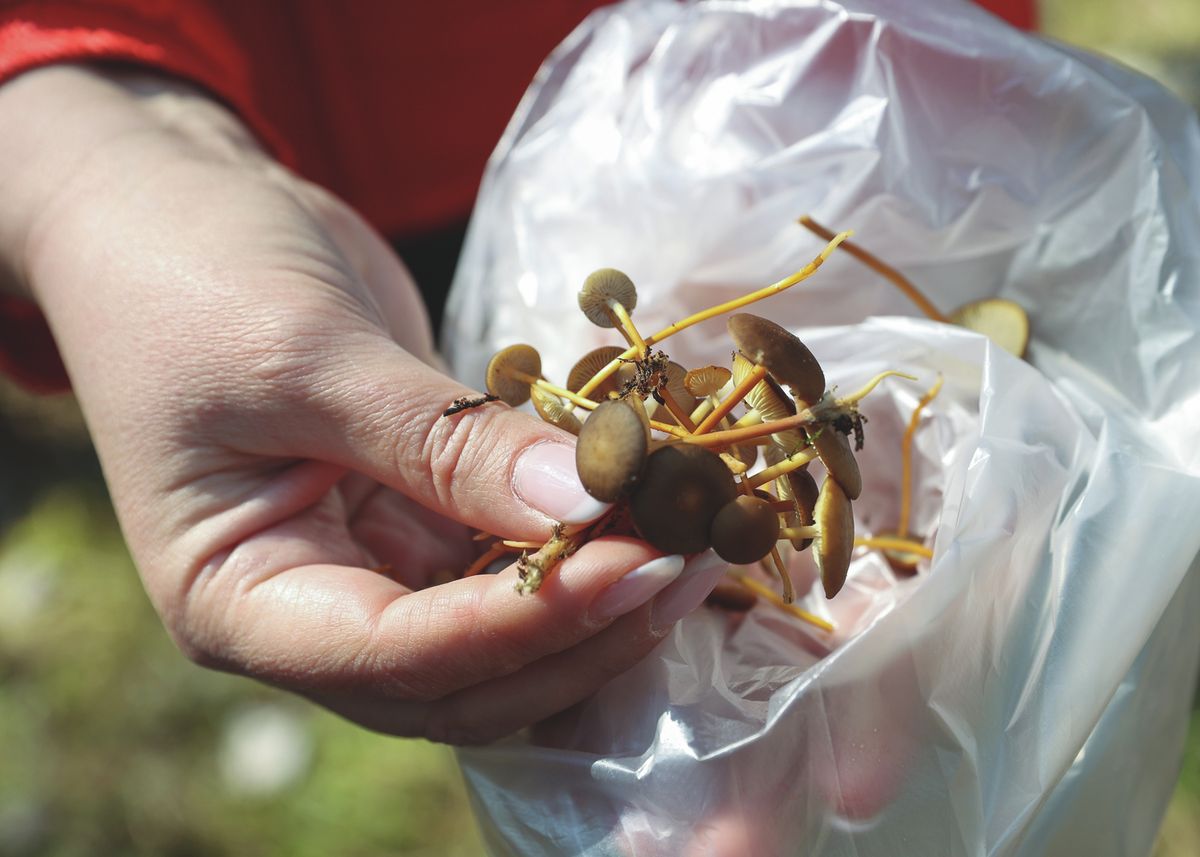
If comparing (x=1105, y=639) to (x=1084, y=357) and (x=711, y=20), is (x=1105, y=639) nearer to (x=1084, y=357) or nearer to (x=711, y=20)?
(x=1084, y=357)

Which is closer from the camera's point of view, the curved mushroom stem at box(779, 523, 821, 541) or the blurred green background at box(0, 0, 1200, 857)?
the curved mushroom stem at box(779, 523, 821, 541)

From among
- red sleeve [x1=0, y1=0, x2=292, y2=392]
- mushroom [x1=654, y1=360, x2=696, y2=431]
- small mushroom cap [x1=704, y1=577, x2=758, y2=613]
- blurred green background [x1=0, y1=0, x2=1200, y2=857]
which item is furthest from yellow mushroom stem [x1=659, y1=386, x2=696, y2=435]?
blurred green background [x1=0, y1=0, x2=1200, y2=857]

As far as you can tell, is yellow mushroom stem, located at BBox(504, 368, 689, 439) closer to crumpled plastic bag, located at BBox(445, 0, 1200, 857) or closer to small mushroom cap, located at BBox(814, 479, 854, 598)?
small mushroom cap, located at BBox(814, 479, 854, 598)

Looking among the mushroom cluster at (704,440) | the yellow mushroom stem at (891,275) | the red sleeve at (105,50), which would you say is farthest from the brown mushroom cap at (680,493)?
the red sleeve at (105,50)

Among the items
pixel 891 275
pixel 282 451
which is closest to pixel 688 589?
pixel 282 451

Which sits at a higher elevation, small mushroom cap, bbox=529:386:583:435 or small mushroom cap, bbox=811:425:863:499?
small mushroom cap, bbox=811:425:863:499

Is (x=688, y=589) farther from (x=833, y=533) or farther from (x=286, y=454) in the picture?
(x=286, y=454)

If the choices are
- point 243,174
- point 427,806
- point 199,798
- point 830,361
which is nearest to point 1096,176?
point 830,361
